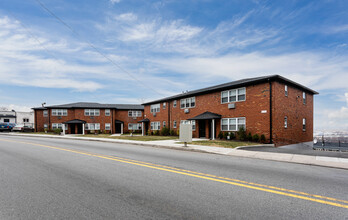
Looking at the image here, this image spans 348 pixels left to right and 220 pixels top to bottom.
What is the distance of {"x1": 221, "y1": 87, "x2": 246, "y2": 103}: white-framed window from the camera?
19.8 meters

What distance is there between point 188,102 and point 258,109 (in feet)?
34.1

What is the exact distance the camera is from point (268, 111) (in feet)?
57.2

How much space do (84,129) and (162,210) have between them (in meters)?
42.1

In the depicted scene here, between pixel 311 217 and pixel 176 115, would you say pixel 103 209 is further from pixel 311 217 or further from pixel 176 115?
pixel 176 115

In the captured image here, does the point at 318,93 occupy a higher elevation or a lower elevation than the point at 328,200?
higher

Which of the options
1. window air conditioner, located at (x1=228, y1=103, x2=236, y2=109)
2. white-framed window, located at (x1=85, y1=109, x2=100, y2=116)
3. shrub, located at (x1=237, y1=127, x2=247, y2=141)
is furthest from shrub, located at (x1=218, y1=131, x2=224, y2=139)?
white-framed window, located at (x1=85, y1=109, x2=100, y2=116)

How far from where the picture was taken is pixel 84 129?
41375 mm

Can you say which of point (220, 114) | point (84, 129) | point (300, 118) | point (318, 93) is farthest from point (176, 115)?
point (84, 129)

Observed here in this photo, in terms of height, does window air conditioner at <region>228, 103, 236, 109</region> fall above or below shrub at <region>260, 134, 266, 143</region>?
above

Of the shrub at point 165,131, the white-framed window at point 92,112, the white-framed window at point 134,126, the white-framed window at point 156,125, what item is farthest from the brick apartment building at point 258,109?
the white-framed window at point 92,112

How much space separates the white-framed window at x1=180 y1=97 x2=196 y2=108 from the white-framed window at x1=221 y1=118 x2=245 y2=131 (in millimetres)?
5502

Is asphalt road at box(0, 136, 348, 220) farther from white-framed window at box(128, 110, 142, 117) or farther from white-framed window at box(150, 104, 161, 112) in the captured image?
white-framed window at box(128, 110, 142, 117)

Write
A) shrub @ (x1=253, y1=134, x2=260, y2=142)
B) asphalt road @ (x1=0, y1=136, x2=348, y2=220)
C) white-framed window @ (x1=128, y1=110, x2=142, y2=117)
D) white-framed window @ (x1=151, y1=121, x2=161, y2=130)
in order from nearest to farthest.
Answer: asphalt road @ (x1=0, y1=136, x2=348, y2=220) < shrub @ (x1=253, y1=134, x2=260, y2=142) < white-framed window @ (x1=151, y1=121, x2=161, y2=130) < white-framed window @ (x1=128, y1=110, x2=142, y2=117)

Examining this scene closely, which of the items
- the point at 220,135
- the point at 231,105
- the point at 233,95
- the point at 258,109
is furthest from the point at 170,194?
the point at 233,95
